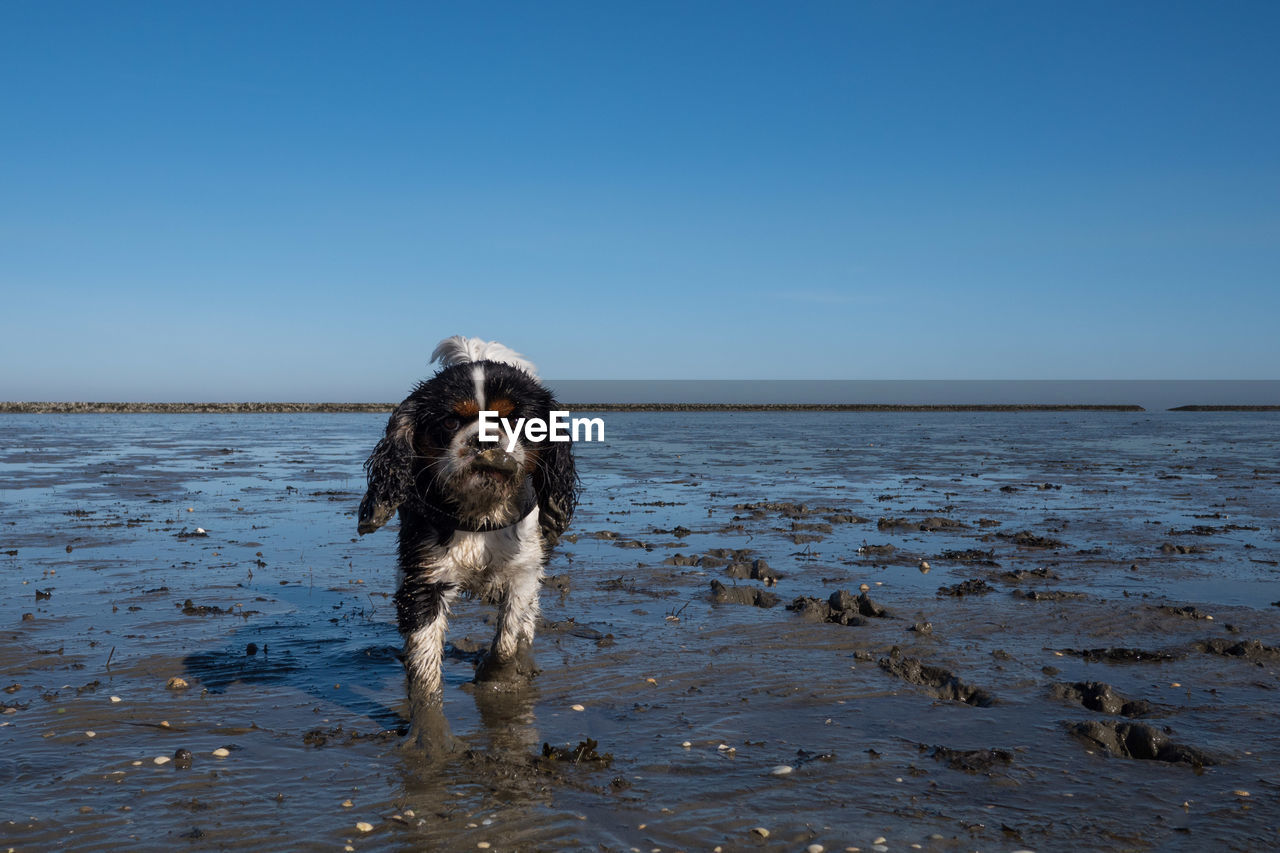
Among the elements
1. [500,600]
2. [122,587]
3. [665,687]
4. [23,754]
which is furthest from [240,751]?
[122,587]

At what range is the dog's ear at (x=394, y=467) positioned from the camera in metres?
5.60

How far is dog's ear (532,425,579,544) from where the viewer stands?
19.7ft

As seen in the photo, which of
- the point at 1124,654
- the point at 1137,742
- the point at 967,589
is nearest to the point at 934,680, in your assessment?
the point at 1137,742

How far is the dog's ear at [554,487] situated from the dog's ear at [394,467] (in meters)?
0.86

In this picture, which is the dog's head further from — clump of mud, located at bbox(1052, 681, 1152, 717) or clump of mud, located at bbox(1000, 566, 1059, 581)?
clump of mud, located at bbox(1000, 566, 1059, 581)

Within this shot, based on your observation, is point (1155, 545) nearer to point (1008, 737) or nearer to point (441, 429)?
point (1008, 737)

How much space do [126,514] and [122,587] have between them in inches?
240

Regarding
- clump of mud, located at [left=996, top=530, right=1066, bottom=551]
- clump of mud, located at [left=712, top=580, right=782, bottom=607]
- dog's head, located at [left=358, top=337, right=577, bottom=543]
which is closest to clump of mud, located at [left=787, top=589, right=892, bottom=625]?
clump of mud, located at [left=712, top=580, right=782, bottom=607]

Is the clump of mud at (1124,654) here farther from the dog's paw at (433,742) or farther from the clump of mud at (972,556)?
the dog's paw at (433,742)

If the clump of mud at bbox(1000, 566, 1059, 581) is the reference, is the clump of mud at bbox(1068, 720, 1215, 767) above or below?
below

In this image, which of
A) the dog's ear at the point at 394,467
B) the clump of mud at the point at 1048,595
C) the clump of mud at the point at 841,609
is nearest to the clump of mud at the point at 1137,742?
the clump of mud at the point at 841,609

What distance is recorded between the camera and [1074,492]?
1866cm

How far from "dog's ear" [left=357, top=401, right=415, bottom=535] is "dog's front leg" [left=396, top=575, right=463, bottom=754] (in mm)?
506

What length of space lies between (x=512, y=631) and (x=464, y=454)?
1.78 m
